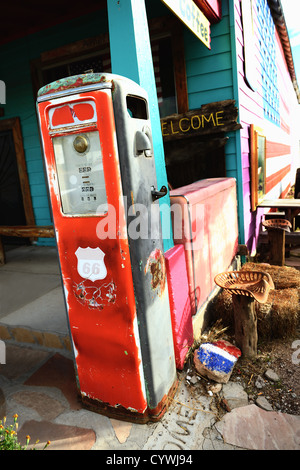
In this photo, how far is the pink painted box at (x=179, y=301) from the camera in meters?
2.58

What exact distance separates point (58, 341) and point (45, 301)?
83cm

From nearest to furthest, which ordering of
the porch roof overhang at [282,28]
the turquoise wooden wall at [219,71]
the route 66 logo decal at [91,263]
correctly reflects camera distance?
the route 66 logo decal at [91,263] → the turquoise wooden wall at [219,71] → the porch roof overhang at [282,28]

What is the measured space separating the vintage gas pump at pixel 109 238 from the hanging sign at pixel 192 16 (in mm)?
1361

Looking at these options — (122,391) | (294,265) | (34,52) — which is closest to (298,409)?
(122,391)

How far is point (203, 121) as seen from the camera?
14.6ft

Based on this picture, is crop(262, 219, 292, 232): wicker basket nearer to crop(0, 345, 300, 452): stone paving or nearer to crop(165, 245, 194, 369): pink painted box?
crop(165, 245, 194, 369): pink painted box

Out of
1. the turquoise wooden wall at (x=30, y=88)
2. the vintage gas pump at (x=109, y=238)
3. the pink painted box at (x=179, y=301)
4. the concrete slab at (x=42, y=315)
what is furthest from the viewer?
the turquoise wooden wall at (x=30, y=88)

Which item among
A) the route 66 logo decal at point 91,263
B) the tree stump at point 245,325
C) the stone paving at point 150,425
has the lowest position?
the stone paving at point 150,425

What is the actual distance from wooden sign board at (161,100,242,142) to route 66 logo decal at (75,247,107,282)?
3051mm

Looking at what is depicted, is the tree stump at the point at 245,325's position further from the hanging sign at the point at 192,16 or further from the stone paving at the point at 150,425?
the hanging sign at the point at 192,16

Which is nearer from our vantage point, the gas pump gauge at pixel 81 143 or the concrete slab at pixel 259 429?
the gas pump gauge at pixel 81 143

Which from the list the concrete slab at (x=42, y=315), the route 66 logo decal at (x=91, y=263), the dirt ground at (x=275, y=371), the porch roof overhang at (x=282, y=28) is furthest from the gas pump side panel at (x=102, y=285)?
the porch roof overhang at (x=282, y=28)

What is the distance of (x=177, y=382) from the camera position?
8.68ft

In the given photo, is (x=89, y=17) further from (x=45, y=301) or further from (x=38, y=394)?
(x=38, y=394)
